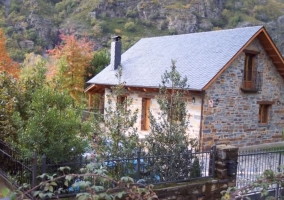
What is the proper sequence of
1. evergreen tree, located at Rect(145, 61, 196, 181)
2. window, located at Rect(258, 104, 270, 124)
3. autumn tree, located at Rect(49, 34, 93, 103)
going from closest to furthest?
evergreen tree, located at Rect(145, 61, 196, 181), window, located at Rect(258, 104, 270, 124), autumn tree, located at Rect(49, 34, 93, 103)

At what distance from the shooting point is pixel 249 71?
52.0ft

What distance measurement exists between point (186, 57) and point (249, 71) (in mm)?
3029

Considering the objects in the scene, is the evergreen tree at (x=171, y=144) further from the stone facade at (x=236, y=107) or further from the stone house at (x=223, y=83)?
the stone facade at (x=236, y=107)

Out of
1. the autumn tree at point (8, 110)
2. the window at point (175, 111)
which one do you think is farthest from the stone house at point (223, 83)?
the autumn tree at point (8, 110)

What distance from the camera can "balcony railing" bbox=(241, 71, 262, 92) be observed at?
1560 centimetres

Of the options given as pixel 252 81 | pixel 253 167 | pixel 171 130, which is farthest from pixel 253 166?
pixel 252 81

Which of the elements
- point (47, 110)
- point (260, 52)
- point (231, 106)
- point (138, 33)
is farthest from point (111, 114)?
point (138, 33)

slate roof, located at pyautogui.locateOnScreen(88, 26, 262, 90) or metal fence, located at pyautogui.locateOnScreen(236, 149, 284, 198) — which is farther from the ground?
slate roof, located at pyautogui.locateOnScreen(88, 26, 262, 90)

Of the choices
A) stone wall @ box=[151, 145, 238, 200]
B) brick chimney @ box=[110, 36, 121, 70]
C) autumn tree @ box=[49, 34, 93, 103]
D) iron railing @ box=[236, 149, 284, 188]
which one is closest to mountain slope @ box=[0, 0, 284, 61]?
autumn tree @ box=[49, 34, 93, 103]

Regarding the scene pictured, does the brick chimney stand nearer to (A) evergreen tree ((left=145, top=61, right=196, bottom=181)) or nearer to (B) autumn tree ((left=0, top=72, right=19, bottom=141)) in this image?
(B) autumn tree ((left=0, top=72, right=19, bottom=141))

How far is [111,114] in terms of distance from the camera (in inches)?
311

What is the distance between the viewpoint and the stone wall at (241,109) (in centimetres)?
1420

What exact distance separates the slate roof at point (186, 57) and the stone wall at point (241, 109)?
2.06 ft

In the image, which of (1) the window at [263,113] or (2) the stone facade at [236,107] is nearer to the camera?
(2) the stone facade at [236,107]
